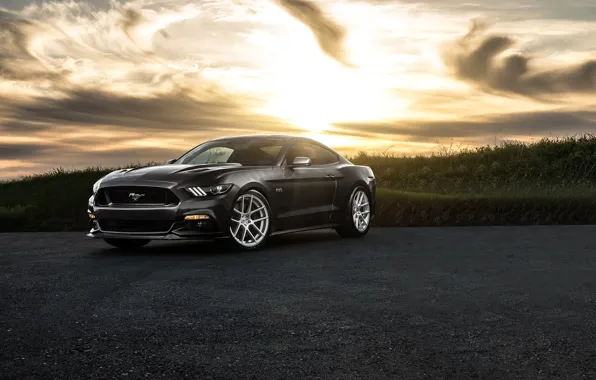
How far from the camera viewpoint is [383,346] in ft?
15.8

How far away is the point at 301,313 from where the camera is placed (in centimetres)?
595

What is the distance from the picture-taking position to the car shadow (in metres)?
10.3

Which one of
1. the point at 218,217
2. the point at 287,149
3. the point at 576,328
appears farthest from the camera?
the point at 287,149

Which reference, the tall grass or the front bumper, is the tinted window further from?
the tall grass

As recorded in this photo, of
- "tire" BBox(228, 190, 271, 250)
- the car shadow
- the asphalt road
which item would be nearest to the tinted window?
"tire" BBox(228, 190, 271, 250)

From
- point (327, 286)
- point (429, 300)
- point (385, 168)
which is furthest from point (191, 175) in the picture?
point (385, 168)

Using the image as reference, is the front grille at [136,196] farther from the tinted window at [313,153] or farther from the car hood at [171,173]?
the tinted window at [313,153]

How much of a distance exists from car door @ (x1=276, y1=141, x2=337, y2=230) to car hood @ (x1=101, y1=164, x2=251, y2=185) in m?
0.79

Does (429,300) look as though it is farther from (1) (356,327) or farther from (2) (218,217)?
(2) (218,217)

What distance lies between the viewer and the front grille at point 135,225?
990 centimetres

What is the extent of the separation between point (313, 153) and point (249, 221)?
2.04m

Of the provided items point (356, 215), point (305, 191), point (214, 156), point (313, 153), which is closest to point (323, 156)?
point (313, 153)

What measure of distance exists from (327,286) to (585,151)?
2059 cm

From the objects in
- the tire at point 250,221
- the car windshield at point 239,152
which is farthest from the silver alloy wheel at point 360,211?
the tire at point 250,221
